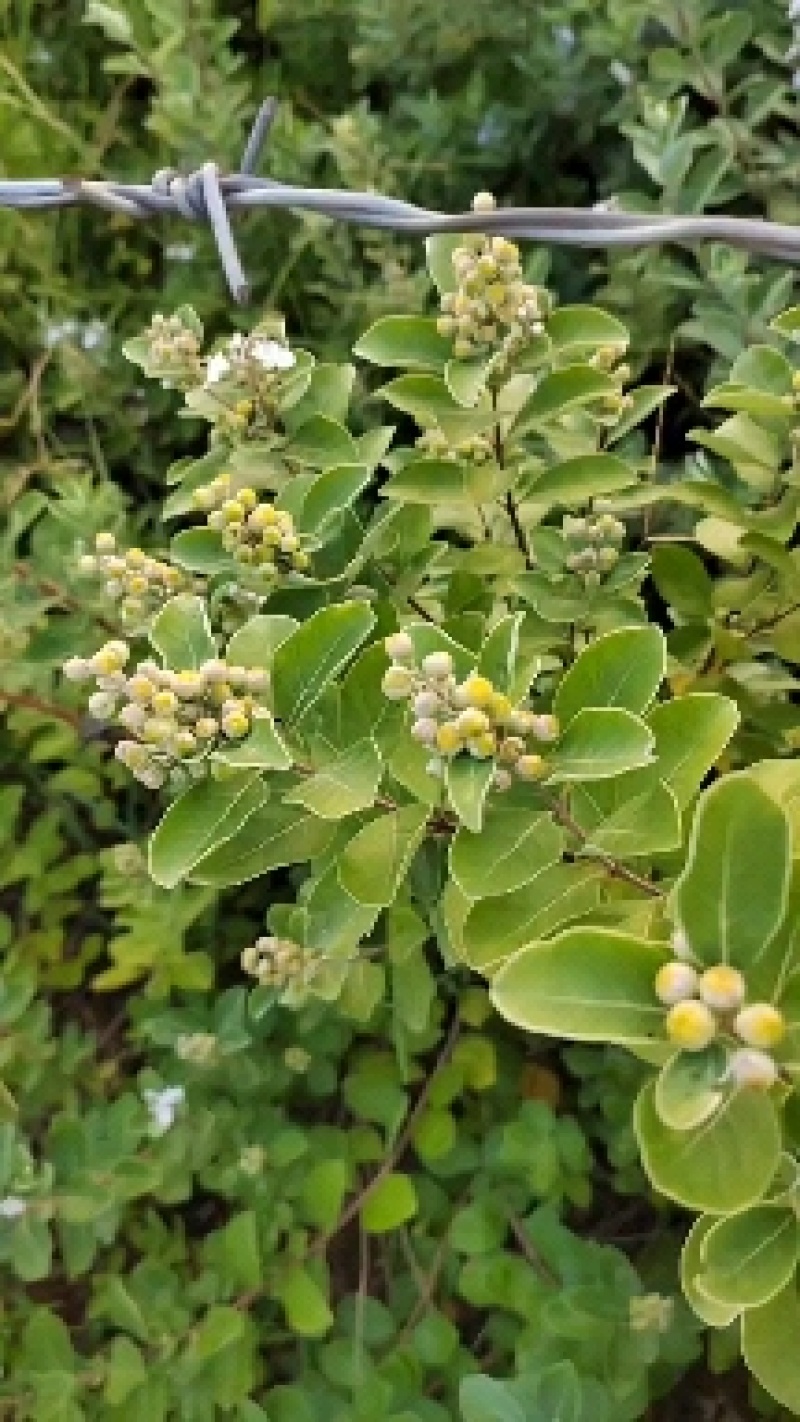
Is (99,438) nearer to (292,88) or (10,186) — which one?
(292,88)

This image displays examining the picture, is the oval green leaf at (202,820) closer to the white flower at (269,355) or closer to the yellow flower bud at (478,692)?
the yellow flower bud at (478,692)

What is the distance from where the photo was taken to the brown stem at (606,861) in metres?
0.80

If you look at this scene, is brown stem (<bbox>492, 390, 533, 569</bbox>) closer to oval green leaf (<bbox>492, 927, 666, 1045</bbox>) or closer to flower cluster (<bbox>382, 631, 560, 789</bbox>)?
flower cluster (<bbox>382, 631, 560, 789</bbox>)

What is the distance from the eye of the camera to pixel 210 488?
0.95 meters

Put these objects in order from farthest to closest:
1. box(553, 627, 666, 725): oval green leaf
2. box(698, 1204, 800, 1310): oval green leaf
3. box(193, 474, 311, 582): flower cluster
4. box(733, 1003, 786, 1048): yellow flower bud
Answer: box(193, 474, 311, 582): flower cluster < box(553, 627, 666, 725): oval green leaf < box(698, 1204, 800, 1310): oval green leaf < box(733, 1003, 786, 1048): yellow flower bud

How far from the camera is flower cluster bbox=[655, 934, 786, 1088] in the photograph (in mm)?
547

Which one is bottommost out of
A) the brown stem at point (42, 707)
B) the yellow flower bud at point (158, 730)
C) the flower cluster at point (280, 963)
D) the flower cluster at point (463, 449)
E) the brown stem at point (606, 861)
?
the brown stem at point (42, 707)

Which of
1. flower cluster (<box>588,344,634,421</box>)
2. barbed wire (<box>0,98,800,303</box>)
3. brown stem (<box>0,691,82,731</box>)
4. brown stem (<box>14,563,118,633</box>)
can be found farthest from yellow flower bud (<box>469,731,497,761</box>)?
brown stem (<box>0,691,82,731</box>)

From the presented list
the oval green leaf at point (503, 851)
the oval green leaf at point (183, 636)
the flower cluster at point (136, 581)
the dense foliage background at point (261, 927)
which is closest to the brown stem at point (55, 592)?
the dense foliage background at point (261, 927)

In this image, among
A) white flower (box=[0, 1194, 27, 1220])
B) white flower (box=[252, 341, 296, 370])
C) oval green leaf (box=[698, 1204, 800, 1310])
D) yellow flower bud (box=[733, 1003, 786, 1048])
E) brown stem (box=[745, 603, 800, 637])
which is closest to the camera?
yellow flower bud (box=[733, 1003, 786, 1048])

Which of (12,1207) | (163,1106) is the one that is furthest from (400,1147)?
(12,1207)

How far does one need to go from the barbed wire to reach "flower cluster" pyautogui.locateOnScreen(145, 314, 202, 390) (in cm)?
6

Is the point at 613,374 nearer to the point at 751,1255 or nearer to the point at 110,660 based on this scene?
the point at 110,660

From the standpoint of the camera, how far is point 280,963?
47.5 inches
